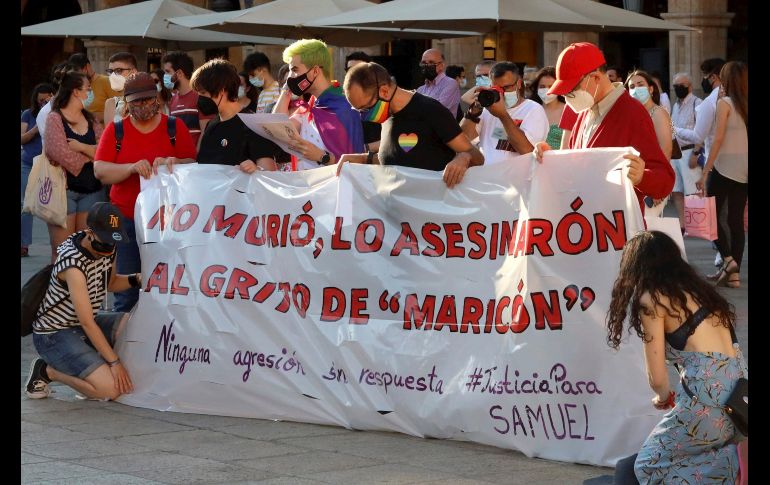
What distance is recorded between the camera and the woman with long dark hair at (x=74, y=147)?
35.7 feet

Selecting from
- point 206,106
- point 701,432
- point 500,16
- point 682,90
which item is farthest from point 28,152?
point 701,432

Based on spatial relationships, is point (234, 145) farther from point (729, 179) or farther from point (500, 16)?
point (729, 179)

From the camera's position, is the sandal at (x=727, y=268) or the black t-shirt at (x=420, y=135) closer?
the black t-shirt at (x=420, y=135)

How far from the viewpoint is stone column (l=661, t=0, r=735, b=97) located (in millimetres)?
19875

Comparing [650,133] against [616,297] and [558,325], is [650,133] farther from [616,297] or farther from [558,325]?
[616,297]

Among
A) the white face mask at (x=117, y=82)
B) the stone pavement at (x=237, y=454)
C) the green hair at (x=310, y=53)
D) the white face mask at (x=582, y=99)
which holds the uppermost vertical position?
the green hair at (x=310, y=53)

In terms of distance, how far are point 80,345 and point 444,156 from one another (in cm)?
231

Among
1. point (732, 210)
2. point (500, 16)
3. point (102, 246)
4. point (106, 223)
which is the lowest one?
point (732, 210)

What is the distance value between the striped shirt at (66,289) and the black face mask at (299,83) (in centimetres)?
141

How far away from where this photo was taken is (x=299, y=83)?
8.37m

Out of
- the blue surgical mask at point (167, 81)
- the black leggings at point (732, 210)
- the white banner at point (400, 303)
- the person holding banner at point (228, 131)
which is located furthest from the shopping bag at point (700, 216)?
→ the blue surgical mask at point (167, 81)

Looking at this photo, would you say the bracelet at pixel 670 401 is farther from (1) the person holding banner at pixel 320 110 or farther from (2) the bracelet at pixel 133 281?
(2) the bracelet at pixel 133 281

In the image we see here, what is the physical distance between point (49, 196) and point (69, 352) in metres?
3.24

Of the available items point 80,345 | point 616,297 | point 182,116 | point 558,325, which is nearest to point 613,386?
point 558,325
